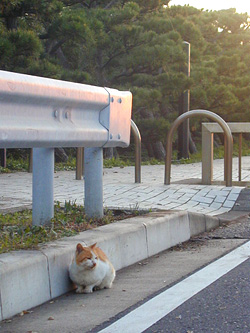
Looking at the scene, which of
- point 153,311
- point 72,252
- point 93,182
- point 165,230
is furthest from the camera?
point 165,230

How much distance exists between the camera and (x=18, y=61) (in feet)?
49.7

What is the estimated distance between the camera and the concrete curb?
3.77 m

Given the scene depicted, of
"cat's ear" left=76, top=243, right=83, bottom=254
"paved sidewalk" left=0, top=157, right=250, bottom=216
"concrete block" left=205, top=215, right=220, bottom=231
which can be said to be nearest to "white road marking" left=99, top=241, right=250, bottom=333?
"cat's ear" left=76, top=243, right=83, bottom=254

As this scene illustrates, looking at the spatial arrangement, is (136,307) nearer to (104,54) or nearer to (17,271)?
(17,271)

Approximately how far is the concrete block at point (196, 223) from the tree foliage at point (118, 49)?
8.19m

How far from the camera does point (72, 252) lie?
4438 millimetres

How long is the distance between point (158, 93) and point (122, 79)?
1767 millimetres

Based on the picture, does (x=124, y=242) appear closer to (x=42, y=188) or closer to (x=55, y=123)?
(x=42, y=188)

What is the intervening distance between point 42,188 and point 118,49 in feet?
59.5

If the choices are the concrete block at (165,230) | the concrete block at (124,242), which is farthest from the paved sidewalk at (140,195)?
the concrete block at (124,242)

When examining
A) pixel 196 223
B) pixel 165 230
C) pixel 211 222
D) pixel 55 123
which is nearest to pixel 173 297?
pixel 55 123

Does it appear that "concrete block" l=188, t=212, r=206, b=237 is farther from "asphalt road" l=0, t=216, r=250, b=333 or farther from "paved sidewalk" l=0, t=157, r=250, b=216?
"asphalt road" l=0, t=216, r=250, b=333

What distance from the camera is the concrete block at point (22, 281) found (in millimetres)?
3678

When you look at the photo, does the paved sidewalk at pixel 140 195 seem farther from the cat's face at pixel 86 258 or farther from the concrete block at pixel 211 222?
the cat's face at pixel 86 258
